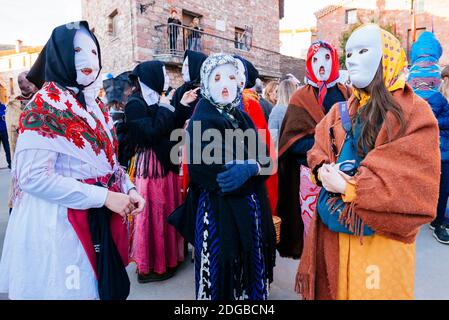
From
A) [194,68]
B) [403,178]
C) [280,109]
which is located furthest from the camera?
[280,109]

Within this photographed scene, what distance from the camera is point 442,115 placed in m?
3.64

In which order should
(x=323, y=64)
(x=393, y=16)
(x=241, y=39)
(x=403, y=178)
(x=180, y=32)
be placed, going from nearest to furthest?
(x=403, y=178) → (x=323, y=64) → (x=180, y=32) → (x=241, y=39) → (x=393, y=16)

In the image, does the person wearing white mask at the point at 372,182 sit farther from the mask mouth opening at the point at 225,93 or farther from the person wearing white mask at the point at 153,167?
the person wearing white mask at the point at 153,167

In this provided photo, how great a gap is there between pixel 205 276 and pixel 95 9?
594 inches

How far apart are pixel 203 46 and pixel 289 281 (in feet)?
39.5

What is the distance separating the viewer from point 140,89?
2.91 m

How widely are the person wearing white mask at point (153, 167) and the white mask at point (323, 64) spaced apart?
1089 millimetres

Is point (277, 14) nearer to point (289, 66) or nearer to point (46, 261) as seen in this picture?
point (289, 66)

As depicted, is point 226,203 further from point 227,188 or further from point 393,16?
point 393,16

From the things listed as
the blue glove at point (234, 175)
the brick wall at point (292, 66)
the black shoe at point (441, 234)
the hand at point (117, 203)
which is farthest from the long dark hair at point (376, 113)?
the brick wall at point (292, 66)

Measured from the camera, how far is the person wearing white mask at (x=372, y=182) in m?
1.30

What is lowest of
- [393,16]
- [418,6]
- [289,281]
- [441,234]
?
[289,281]

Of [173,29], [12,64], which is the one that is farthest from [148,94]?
[12,64]

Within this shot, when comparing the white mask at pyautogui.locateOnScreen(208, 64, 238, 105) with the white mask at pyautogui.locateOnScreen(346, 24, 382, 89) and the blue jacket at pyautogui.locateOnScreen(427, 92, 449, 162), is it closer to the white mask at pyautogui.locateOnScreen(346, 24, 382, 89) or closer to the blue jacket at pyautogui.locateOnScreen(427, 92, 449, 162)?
the white mask at pyautogui.locateOnScreen(346, 24, 382, 89)
